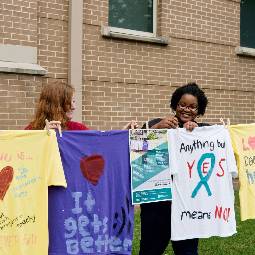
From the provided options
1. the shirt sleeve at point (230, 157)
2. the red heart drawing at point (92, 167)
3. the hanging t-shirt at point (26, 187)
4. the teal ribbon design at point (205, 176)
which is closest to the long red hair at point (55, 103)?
the hanging t-shirt at point (26, 187)

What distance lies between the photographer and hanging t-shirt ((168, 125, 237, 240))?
4540mm

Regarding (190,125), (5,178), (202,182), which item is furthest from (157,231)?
(5,178)

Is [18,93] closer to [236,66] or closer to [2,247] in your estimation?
[2,247]

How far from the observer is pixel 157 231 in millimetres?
4418

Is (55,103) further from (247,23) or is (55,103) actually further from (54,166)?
(247,23)

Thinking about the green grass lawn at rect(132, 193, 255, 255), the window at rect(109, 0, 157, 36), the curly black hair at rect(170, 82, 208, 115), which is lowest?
the green grass lawn at rect(132, 193, 255, 255)

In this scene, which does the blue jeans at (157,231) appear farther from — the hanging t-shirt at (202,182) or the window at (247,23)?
the window at (247,23)

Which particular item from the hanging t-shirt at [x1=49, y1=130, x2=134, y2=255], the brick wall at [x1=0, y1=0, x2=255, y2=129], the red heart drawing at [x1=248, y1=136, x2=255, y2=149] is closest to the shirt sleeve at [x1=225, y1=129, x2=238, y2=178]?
the red heart drawing at [x1=248, y1=136, x2=255, y2=149]

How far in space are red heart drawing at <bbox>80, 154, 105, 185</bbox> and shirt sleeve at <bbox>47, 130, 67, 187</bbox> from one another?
21cm

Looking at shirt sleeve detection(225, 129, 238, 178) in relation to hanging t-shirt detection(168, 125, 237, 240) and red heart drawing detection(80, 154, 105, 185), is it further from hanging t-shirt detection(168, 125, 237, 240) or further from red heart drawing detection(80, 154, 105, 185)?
red heart drawing detection(80, 154, 105, 185)

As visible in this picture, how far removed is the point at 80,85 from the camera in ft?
25.7

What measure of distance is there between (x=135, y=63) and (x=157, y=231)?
4443 millimetres

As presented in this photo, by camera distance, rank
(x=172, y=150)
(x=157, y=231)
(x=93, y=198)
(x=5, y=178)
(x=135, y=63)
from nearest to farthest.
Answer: (x=5, y=178) → (x=93, y=198) → (x=157, y=231) → (x=172, y=150) → (x=135, y=63)

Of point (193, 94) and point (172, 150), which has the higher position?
point (193, 94)
